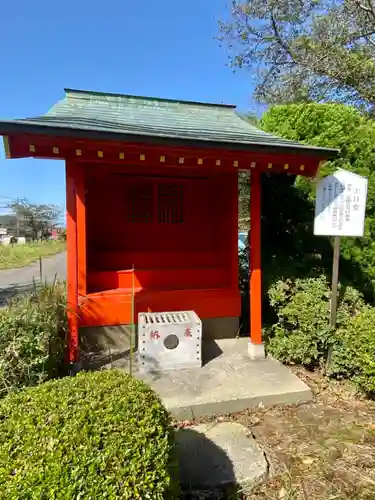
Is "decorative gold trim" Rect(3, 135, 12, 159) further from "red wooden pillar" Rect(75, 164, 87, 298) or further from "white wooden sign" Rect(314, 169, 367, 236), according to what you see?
"white wooden sign" Rect(314, 169, 367, 236)

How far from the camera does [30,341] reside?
290 cm

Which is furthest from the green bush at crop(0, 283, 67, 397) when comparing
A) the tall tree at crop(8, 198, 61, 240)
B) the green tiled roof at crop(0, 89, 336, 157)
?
the tall tree at crop(8, 198, 61, 240)

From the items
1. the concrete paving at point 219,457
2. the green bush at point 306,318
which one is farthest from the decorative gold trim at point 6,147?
the green bush at point 306,318

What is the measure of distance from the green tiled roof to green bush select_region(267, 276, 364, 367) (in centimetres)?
167

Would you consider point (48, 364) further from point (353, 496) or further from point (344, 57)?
point (344, 57)

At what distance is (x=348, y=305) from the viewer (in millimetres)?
4215

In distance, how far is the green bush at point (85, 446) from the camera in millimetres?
1344

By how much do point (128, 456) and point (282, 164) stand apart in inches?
130

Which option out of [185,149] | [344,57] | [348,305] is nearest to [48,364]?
[185,149]

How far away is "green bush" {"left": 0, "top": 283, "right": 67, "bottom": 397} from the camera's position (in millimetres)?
2738

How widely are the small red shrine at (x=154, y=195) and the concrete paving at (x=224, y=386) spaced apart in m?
0.39

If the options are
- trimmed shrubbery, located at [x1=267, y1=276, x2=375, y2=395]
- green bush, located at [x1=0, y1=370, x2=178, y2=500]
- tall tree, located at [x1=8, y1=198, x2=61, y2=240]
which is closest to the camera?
green bush, located at [x1=0, y1=370, x2=178, y2=500]

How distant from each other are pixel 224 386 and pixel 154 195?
3.25m

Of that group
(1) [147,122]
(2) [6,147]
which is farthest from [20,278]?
(2) [6,147]
